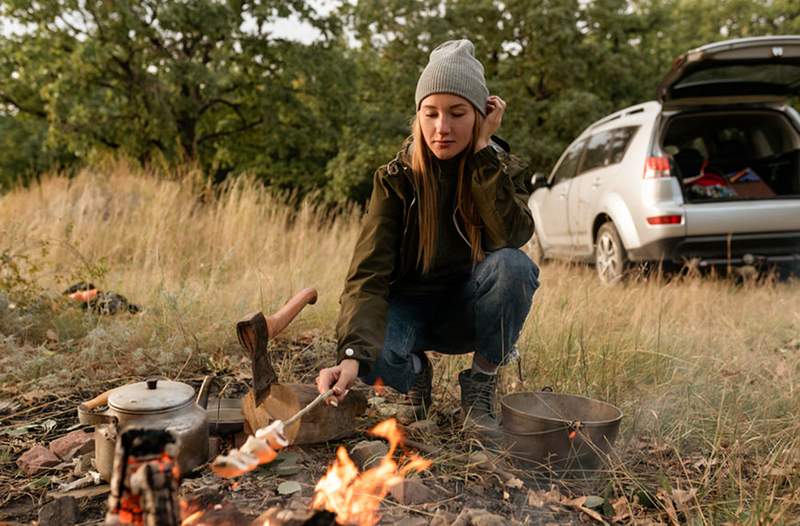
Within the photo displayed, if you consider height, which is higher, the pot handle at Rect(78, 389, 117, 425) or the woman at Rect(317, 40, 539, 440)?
the woman at Rect(317, 40, 539, 440)

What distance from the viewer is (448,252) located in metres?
2.58

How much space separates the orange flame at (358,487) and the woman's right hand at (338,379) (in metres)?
0.16

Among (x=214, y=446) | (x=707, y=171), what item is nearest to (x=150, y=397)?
(x=214, y=446)

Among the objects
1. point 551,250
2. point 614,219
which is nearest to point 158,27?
point 551,250

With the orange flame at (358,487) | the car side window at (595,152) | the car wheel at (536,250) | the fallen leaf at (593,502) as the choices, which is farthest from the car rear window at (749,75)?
the orange flame at (358,487)

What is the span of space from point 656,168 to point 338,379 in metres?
4.42

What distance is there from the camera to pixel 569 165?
7598mm

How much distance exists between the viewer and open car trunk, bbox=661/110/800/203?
597cm

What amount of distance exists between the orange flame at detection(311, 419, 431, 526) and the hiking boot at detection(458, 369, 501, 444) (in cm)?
38

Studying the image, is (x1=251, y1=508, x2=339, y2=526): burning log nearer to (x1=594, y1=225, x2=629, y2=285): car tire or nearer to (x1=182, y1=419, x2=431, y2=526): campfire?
(x1=182, y1=419, x2=431, y2=526): campfire

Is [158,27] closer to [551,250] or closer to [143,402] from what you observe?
[551,250]

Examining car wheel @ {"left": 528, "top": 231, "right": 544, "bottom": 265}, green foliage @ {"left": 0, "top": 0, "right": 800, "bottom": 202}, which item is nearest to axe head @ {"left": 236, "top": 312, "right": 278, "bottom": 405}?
car wheel @ {"left": 528, "top": 231, "right": 544, "bottom": 265}

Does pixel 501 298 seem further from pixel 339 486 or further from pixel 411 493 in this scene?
pixel 339 486

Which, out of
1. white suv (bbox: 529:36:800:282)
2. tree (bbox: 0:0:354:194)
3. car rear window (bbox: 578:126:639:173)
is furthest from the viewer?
tree (bbox: 0:0:354:194)
